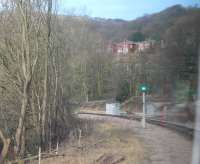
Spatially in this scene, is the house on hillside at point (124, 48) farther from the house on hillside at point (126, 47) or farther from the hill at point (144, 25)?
the hill at point (144, 25)

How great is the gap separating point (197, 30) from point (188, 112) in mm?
7104

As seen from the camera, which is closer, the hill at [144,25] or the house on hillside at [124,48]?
the hill at [144,25]

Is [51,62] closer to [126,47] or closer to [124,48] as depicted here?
[126,47]

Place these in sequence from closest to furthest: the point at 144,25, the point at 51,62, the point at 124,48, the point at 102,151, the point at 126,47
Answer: the point at 102,151
the point at 51,62
the point at 144,25
the point at 126,47
the point at 124,48

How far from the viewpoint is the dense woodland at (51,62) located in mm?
18219

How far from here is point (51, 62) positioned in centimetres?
2330

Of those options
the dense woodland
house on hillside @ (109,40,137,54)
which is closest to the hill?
the dense woodland

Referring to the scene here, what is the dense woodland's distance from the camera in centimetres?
1822

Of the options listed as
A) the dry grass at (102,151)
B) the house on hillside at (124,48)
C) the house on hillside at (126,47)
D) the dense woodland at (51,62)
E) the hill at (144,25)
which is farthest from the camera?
the house on hillside at (124,48)

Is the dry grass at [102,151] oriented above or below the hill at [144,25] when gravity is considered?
below

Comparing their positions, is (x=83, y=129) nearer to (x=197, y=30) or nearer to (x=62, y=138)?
(x=62, y=138)

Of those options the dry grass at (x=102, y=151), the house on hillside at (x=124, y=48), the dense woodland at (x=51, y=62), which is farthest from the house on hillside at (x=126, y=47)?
the dry grass at (x=102, y=151)

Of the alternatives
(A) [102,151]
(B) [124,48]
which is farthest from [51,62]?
(B) [124,48]

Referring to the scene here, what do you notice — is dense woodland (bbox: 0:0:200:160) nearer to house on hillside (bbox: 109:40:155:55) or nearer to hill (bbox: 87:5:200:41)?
hill (bbox: 87:5:200:41)
